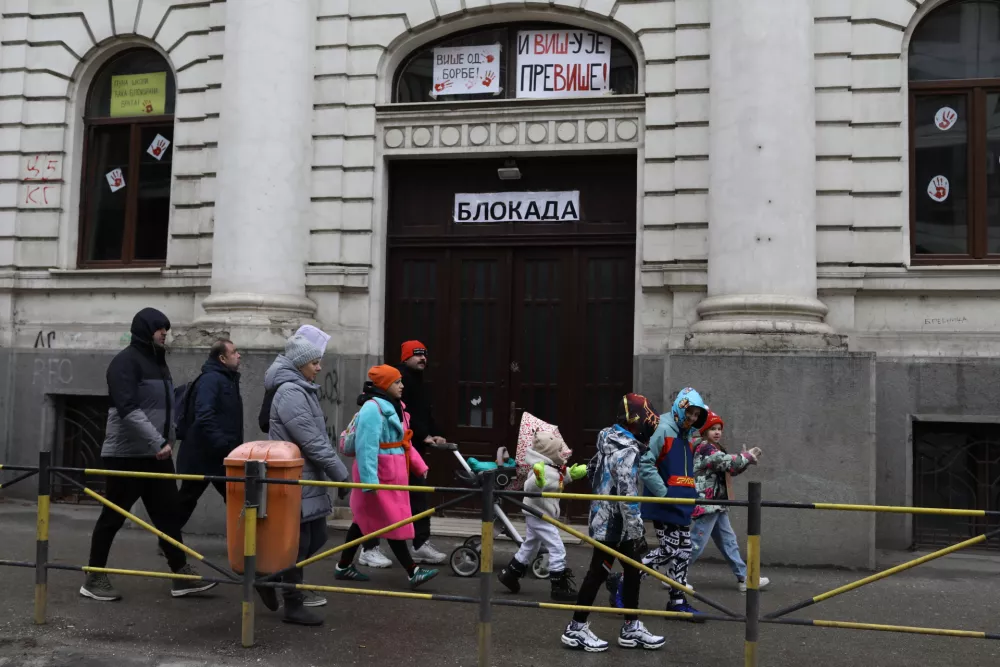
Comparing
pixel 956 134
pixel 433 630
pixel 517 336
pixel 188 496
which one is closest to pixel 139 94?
pixel 517 336

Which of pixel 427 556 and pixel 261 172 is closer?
pixel 427 556

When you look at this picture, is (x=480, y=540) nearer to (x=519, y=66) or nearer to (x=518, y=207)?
(x=518, y=207)

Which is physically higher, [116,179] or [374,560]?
[116,179]

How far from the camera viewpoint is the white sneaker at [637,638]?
6.14 meters

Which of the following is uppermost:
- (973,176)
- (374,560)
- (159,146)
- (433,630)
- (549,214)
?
(159,146)

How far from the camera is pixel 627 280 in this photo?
35.5 ft

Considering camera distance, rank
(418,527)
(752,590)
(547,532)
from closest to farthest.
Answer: (752,590) < (547,532) < (418,527)

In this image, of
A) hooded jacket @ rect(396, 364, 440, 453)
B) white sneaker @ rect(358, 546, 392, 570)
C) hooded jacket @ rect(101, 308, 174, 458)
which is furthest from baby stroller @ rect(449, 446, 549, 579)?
hooded jacket @ rect(101, 308, 174, 458)

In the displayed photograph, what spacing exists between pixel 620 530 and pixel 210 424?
3401 millimetres

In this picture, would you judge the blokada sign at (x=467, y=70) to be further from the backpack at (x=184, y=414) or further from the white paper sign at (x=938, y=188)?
the backpack at (x=184, y=414)

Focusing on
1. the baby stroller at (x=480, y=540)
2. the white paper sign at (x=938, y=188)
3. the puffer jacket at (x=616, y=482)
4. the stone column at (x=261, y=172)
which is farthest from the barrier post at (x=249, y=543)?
the white paper sign at (x=938, y=188)

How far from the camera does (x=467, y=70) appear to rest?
37.6ft

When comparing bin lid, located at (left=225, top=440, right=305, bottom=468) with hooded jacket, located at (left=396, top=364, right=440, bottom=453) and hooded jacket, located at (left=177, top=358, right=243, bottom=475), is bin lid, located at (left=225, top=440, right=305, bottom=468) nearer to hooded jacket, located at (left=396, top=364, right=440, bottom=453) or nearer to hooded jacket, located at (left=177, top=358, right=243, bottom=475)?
hooded jacket, located at (left=177, top=358, right=243, bottom=475)

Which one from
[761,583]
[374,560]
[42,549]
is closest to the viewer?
[42,549]
